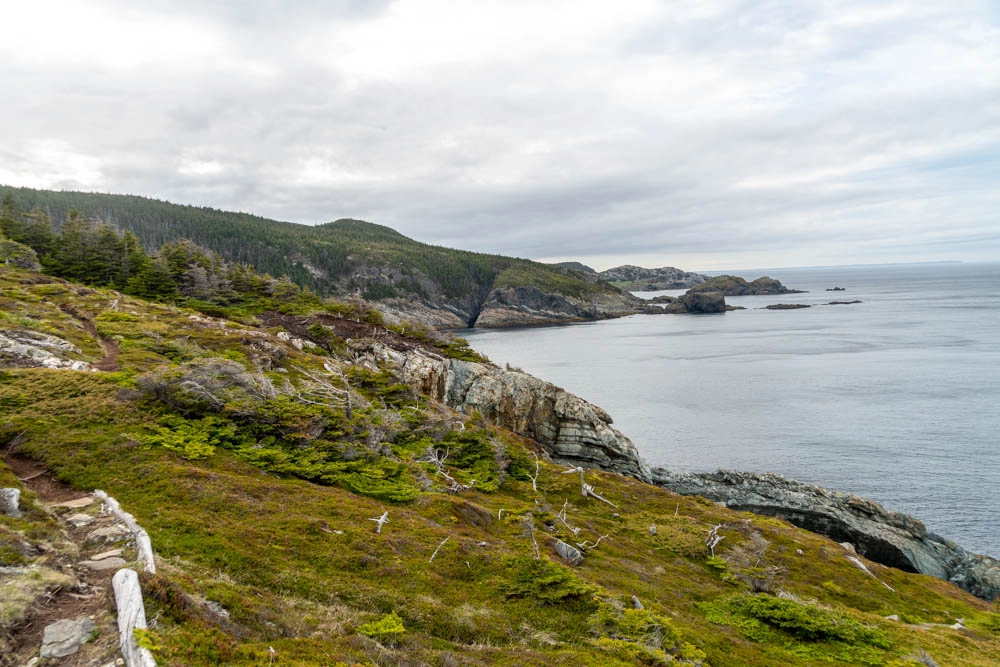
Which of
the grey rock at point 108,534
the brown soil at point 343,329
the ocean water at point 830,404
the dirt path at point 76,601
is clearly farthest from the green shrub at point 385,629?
the ocean water at point 830,404

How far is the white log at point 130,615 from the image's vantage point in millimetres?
7023

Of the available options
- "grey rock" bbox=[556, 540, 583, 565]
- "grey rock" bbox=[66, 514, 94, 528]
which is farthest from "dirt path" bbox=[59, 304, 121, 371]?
"grey rock" bbox=[556, 540, 583, 565]

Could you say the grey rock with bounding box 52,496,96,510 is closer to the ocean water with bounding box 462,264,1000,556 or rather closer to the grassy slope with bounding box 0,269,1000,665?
the grassy slope with bounding box 0,269,1000,665

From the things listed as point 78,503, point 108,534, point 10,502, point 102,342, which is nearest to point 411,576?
point 108,534

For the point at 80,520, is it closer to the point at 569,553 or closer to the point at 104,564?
the point at 104,564

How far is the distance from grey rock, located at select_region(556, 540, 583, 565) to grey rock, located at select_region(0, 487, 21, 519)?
1747 cm

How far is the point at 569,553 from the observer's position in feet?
66.7

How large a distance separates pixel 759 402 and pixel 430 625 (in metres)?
77.3

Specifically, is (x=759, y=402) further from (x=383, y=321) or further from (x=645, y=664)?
(x=645, y=664)

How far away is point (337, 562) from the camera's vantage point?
45.3 ft

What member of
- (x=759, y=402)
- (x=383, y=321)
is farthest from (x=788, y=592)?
(x=759, y=402)

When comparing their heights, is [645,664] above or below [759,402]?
above

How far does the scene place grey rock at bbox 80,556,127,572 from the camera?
9531 millimetres

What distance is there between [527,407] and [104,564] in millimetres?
42969
